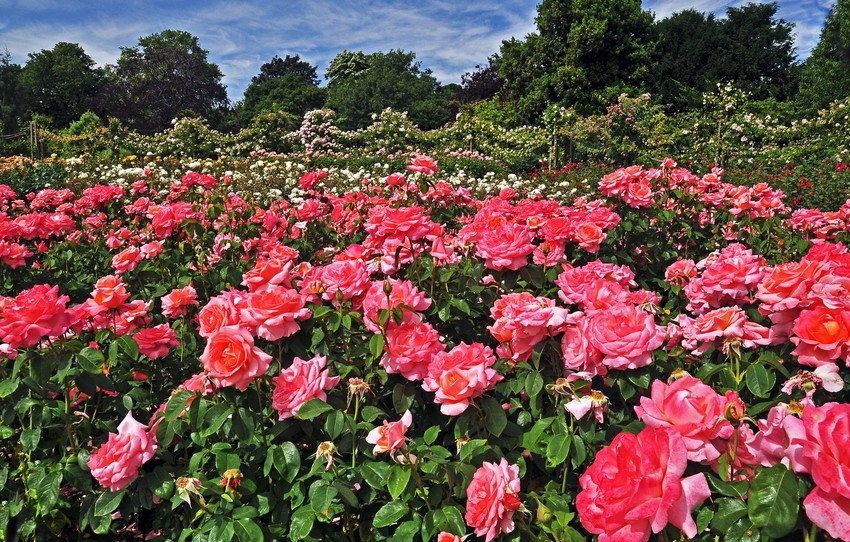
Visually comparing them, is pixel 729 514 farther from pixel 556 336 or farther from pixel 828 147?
pixel 828 147

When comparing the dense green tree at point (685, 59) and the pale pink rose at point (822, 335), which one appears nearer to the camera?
the pale pink rose at point (822, 335)

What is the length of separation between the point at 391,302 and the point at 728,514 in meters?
0.85

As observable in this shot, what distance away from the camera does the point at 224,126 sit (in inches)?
1507

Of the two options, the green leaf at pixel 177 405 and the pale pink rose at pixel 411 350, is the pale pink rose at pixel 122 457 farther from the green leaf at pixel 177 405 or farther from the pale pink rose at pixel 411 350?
the pale pink rose at pixel 411 350

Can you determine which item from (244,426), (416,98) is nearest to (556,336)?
(244,426)

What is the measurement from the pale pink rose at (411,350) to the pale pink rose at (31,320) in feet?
2.81

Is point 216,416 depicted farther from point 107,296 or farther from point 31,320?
point 107,296

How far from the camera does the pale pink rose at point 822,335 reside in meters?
1.06

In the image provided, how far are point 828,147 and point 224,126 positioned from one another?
3516 centimetres

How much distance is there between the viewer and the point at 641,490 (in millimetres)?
732

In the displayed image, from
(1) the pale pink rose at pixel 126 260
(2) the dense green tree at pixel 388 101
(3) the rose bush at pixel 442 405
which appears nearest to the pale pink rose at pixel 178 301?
(3) the rose bush at pixel 442 405

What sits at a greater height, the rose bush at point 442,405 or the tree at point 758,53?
the tree at point 758,53

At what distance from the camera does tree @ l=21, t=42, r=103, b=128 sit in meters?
38.2

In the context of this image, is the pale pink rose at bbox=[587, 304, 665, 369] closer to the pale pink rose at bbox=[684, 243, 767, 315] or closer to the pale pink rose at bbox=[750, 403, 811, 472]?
the pale pink rose at bbox=[750, 403, 811, 472]
